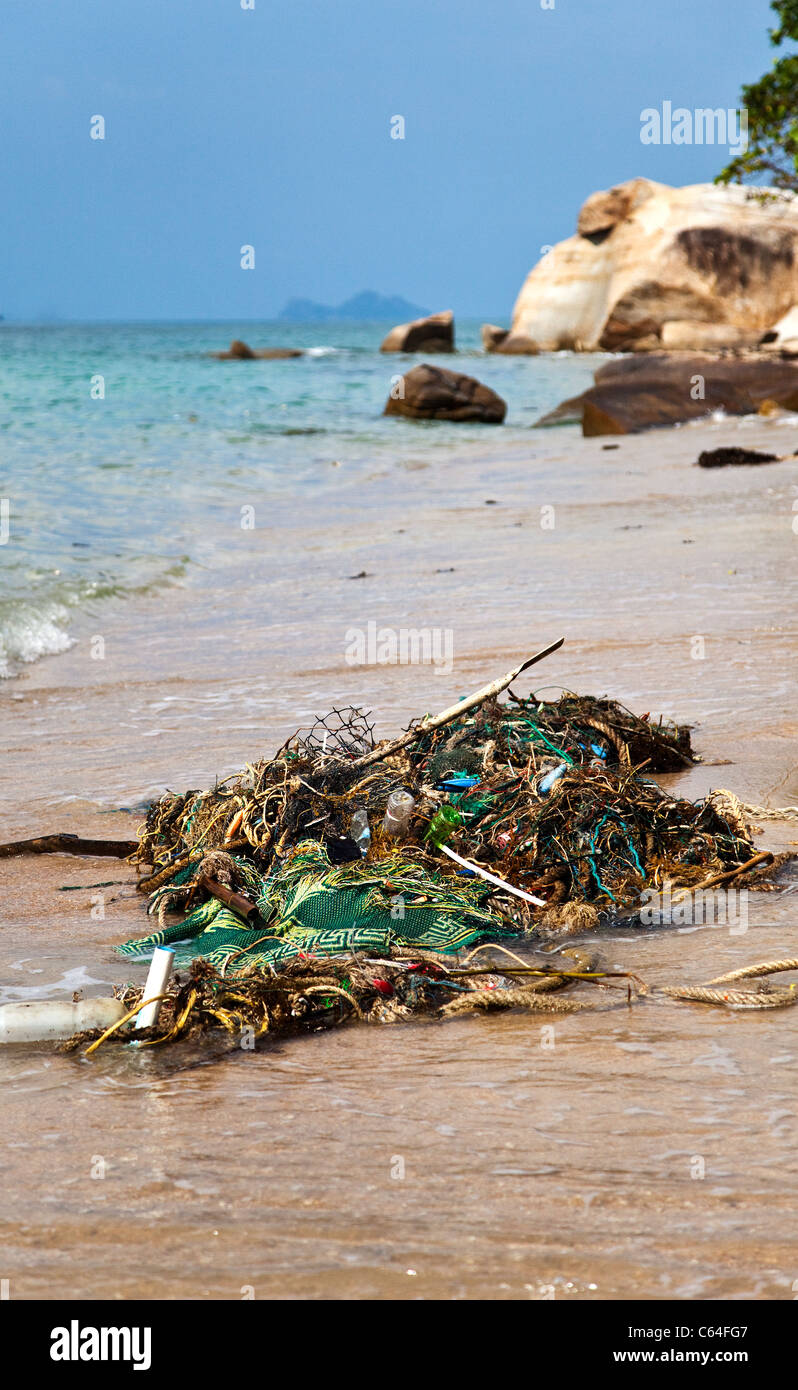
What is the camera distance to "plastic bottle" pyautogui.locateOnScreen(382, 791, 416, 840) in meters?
3.97

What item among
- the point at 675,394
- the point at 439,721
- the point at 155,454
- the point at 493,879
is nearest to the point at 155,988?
the point at 493,879

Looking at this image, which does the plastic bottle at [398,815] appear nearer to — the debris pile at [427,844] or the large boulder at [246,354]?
the debris pile at [427,844]

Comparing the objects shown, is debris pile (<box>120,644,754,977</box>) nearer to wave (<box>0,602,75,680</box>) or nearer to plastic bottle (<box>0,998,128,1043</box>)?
plastic bottle (<box>0,998,128,1043</box>)

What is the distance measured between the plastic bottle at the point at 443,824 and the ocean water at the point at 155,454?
442 cm

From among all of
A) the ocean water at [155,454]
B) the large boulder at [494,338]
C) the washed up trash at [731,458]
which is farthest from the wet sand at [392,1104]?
the large boulder at [494,338]

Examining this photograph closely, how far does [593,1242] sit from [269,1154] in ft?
2.17

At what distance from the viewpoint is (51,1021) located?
304 centimetres

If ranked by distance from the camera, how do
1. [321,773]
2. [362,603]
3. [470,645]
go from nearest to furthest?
[321,773]
[470,645]
[362,603]

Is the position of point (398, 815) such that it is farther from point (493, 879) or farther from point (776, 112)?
point (776, 112)

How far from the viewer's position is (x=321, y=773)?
4164 millimetres

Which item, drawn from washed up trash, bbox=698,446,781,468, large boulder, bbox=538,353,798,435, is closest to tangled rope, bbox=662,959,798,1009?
washed up trash, bbox=698,446,781,468

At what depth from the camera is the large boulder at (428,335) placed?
5350cm
